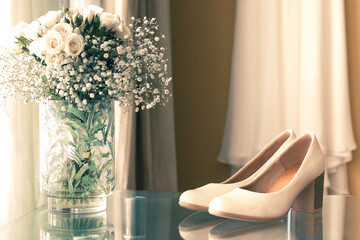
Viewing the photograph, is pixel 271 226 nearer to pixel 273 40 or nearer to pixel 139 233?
pixel 139 233

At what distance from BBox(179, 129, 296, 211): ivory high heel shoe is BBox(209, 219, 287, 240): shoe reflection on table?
0.08m

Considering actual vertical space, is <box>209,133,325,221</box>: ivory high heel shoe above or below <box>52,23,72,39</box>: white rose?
below

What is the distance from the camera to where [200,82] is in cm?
283

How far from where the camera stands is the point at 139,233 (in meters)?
0.99

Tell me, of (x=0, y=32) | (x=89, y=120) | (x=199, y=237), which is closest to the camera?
(x=199, y=237)

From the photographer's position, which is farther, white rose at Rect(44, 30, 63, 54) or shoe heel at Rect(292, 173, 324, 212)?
shoe heel at Rect(292, 173, 324, 212)

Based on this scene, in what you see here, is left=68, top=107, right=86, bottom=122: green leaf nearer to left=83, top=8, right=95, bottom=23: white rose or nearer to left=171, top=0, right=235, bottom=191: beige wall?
left=83, top=8, right=95, bottom=23: white rose

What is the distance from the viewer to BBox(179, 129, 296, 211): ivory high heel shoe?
1.10 metres

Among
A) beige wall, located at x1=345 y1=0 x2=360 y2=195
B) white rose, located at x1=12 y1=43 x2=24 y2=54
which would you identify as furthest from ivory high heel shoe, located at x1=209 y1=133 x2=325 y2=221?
beige wall, located at x1=345 y1=0 x2=360 y2=195

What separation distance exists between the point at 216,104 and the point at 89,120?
1.76 metres

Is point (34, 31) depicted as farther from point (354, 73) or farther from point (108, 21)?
point (354, 73)

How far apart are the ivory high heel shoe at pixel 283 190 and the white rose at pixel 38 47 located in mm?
459

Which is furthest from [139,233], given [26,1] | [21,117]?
[26,1]

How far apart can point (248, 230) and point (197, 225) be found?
0.11m
